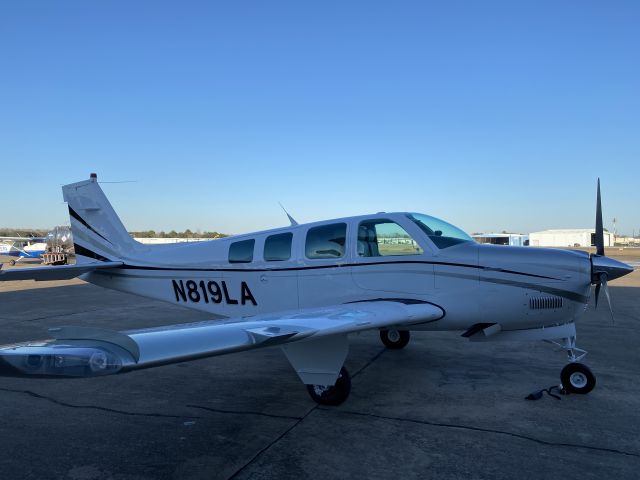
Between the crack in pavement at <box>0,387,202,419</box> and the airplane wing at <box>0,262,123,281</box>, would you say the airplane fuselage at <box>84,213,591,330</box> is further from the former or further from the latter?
the crack in pavement at <box>0,387,202,419</box>

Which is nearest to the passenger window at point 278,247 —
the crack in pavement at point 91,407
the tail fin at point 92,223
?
the crack in pavement at point 91,407

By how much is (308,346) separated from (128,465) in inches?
76.0

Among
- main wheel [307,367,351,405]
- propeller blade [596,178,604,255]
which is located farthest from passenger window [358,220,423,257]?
propeller blade [596,178,604,255]

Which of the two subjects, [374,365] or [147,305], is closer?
[374,365]

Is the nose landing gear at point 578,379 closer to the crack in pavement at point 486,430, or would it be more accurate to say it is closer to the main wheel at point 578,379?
the main wheel at point 578,379

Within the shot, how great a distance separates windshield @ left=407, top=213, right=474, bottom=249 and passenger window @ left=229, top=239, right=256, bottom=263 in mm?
2363

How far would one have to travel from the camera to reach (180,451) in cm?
383

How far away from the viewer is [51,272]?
7.08 meters

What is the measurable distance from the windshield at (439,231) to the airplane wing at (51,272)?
527 centimetres

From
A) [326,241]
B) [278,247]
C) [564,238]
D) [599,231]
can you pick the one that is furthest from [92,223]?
[564,238]

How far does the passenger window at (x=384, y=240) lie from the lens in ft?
18.3

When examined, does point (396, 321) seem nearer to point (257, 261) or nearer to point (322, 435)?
point (322, 435)

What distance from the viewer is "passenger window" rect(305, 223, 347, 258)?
5887mm

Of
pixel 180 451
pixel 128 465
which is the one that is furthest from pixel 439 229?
pixel 128 465
